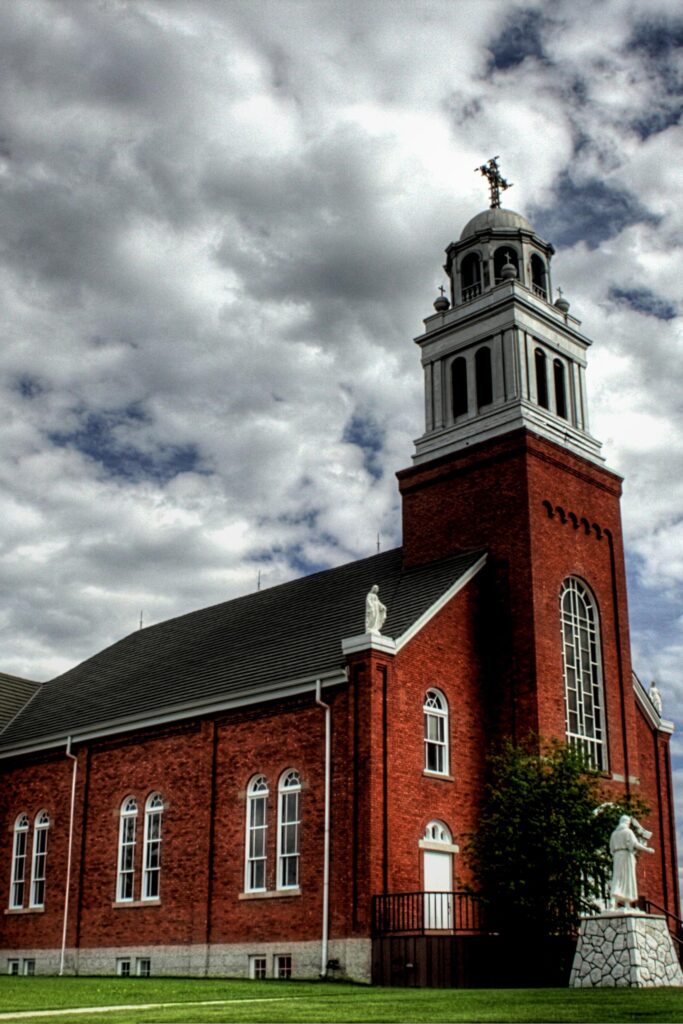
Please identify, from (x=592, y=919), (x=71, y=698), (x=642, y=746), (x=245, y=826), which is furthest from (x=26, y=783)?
(x=592, y=919)

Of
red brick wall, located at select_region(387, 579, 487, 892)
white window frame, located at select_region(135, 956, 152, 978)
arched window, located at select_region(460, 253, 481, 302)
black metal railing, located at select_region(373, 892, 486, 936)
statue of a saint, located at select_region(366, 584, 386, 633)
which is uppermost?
arched window, located at select_region(460, 253, 481, 302)

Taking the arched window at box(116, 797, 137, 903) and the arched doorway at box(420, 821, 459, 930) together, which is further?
the arched window at box(116, 797, 137, 903)

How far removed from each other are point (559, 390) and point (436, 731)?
40.8 ft

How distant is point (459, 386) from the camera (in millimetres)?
36625

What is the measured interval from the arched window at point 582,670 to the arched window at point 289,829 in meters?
7.39

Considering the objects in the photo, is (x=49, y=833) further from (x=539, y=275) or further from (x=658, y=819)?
(x=539, y=275)

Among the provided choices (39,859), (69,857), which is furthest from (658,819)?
(39,859)

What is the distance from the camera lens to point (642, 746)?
116 feet

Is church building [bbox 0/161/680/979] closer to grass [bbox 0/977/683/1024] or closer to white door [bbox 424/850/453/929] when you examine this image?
white door [bbox 424/850/453/929]

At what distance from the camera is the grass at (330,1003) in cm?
1409

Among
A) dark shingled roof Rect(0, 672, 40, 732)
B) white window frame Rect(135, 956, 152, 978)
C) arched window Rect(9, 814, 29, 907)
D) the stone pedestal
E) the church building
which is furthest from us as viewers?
dark shingled roof Rect(0, 672, 40, 732)

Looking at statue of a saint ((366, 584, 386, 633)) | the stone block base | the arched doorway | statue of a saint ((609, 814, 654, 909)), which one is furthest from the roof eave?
statue of a saint ((609, 814, 654, 909))

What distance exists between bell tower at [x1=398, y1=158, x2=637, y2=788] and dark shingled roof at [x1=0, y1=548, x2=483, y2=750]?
1.48 metres

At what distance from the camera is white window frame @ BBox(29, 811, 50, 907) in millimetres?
36656
